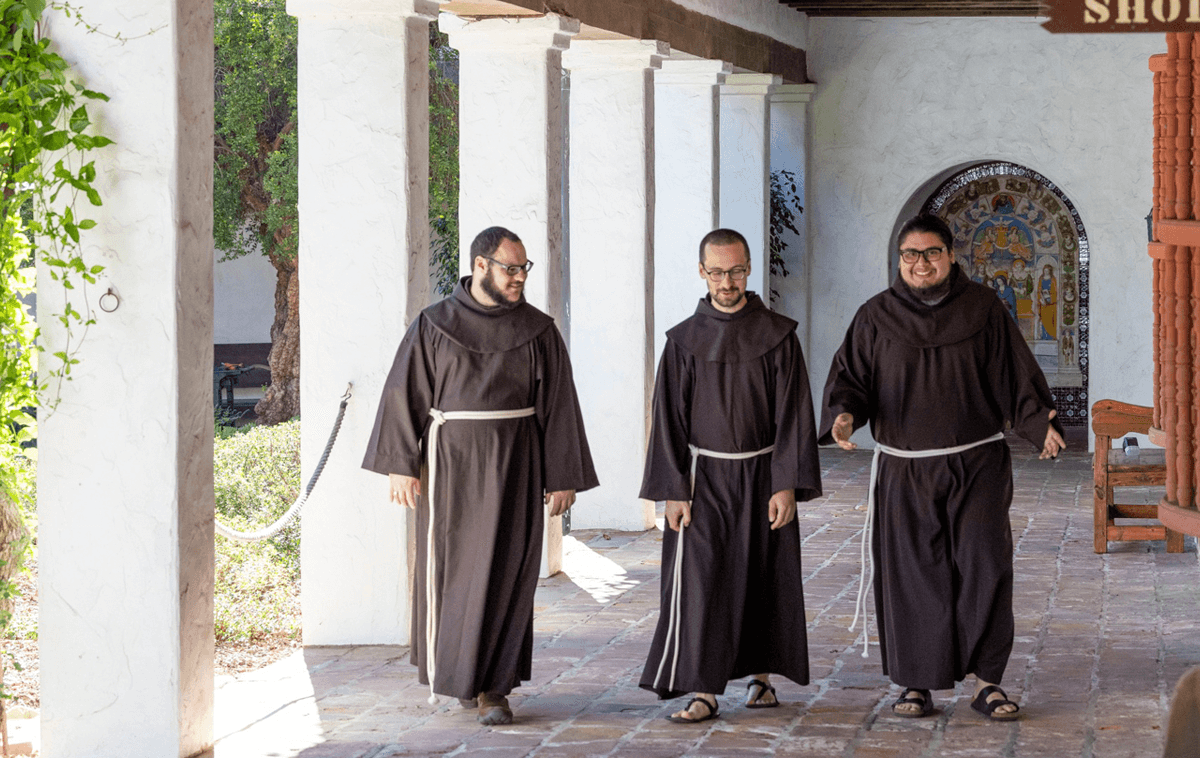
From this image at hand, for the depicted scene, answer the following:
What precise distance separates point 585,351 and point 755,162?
13.9 ft

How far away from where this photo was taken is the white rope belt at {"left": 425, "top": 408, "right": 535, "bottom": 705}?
609 centimetres

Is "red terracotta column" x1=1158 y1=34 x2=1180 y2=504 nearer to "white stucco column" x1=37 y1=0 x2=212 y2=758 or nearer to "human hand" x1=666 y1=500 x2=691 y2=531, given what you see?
"human hand" x1=666 y1=500 x2=691 y2=531

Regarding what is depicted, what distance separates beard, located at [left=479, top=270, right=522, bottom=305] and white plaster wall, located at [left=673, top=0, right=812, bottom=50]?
5548 millimetres

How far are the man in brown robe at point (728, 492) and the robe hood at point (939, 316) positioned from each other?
41 cm

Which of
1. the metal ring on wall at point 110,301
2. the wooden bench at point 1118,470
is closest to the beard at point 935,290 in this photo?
the metal ring on wall at point 110,301

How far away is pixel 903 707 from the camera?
6.05 meters

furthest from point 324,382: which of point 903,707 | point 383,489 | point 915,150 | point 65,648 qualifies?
point 915,150

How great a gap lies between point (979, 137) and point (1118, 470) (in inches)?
229

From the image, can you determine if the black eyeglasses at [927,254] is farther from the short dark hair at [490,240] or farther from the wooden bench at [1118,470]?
the wooden bench at [1118,470]

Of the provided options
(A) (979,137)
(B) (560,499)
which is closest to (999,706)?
(B) (560,499)

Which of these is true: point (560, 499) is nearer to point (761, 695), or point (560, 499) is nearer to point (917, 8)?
point (761, 695)

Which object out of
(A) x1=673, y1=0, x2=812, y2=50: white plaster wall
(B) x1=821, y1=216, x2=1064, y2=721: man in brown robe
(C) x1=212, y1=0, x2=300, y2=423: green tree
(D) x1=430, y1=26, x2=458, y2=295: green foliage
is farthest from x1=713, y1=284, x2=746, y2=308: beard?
(C) x1=212, y1=0, x2=300, y2=423: green tree

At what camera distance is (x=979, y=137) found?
584 inches

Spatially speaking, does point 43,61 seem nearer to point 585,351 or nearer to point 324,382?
point 324,382
